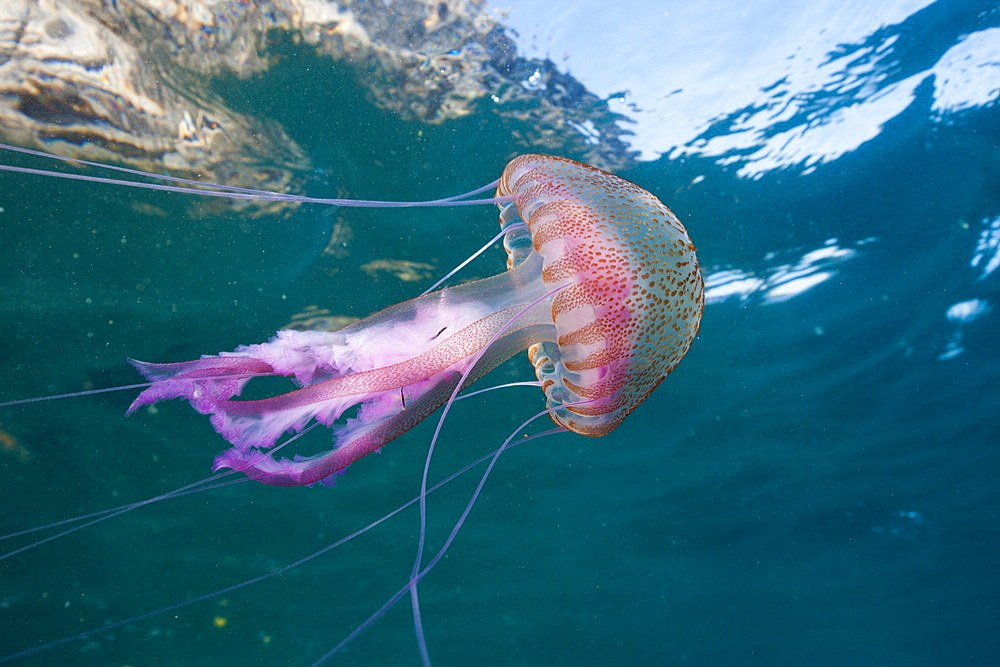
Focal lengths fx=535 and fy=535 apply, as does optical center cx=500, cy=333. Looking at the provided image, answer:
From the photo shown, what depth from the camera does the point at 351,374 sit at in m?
2.16

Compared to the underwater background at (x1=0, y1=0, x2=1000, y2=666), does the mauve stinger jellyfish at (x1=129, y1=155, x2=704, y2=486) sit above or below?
below

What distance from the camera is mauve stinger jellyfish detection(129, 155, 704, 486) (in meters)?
2.12

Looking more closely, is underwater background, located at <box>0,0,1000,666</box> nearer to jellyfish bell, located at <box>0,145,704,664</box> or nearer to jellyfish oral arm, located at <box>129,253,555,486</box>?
jellyfish bell, located at <box>0,145,704,664</box>

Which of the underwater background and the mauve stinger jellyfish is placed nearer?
the mauve stinger jellyfish

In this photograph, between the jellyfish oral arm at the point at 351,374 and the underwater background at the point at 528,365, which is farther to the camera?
the underwater background at the point at 528,365

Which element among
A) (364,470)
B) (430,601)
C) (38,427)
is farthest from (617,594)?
(38,427)

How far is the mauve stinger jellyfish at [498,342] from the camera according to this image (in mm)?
2115

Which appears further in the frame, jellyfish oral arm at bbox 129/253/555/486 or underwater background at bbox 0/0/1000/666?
underwater background at bbox 0/0/1000/666

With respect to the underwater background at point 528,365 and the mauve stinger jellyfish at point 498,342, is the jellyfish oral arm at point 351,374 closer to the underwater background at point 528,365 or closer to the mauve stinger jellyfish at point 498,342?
the mauve stinger jellyfish at point 498,342

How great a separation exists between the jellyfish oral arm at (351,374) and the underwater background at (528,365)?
100 inches

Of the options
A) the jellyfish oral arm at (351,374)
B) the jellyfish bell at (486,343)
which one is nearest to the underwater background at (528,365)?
the jellyfish bell at (486,343)

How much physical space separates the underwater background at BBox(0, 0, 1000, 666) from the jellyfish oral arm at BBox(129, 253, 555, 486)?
8.35ft

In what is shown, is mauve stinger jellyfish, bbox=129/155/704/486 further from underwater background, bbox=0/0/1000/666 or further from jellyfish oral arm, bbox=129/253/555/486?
underwater background, bbox=0/0/1000/666

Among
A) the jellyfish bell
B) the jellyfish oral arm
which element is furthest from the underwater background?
the jellyfish oral arm
